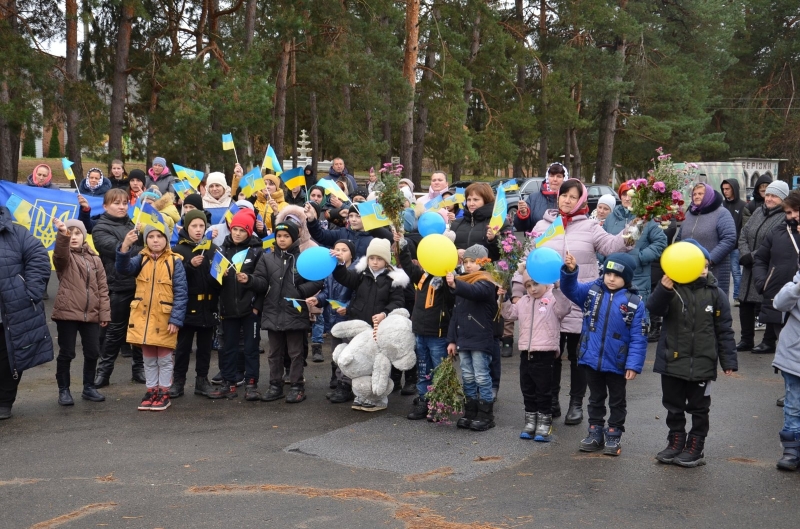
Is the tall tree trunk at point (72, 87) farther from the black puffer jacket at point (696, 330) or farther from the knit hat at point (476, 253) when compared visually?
the black puffer jacket at point (696, 330)

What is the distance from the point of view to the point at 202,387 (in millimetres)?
8211

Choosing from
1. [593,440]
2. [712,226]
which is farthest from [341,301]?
[712,226]

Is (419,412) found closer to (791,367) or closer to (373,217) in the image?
(373,217)

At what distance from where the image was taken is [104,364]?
28.3ft

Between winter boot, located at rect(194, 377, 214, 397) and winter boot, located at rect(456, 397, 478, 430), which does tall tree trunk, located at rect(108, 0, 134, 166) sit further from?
winter boot, located at rect(456, 397, 478, 430)

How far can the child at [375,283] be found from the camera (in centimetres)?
780

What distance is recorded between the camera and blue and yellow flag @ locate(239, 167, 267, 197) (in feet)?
30.9

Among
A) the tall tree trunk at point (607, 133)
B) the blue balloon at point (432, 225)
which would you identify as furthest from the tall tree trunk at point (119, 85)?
the tall tree trunk at point (607, 133)

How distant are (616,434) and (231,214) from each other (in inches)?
178

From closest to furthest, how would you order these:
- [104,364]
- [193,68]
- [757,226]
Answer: [104,364] < [757,226] < [193,68]

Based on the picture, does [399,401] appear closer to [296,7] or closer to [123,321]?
[123,321]

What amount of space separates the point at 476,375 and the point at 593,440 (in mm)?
1111

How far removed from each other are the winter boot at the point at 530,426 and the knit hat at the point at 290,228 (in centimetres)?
287

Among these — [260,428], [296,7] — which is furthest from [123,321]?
[296,7]
